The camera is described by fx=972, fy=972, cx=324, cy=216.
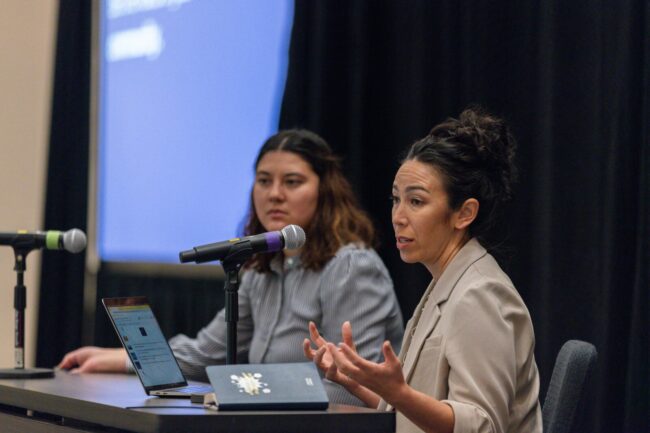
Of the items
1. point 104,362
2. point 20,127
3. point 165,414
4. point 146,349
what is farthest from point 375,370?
point 20,127

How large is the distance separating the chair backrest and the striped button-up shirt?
2.87 feet

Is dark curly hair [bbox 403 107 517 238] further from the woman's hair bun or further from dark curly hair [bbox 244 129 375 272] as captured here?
dark curly hair [bbox 244 129 375 272]

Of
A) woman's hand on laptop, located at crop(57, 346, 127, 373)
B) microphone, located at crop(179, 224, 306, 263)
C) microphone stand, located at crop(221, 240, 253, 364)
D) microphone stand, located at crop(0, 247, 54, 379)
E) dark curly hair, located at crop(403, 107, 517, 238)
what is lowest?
woman's hand on laptop, located at crop(57, 346, 127, 373)

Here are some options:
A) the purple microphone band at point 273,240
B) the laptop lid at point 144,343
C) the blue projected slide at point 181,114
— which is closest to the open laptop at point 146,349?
the laptop lid at point 144,343

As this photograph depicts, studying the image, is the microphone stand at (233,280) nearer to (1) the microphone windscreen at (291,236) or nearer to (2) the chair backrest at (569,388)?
(1) the microphone windscreen at (291,236)

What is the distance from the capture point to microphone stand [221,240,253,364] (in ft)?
6.50

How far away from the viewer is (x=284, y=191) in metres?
3.01

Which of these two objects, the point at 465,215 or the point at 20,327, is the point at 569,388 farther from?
the point at 20,327

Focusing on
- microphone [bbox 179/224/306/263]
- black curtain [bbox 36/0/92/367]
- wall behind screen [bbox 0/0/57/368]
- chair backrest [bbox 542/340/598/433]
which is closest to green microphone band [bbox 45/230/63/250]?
microphone [bbox 179/224/306/263]

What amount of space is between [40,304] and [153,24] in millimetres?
1540

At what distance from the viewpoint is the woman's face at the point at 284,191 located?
300cm

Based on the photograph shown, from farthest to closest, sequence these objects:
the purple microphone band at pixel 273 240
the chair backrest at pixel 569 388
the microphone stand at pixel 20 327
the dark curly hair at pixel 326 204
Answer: the dark curly hair at pixel 326 204
the microphone stand at pixel 20 327
the purple microphone band at pixel 273 240
the chair backrest at pixel 569 388

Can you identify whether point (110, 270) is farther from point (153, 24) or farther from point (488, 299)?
point (488, 299)

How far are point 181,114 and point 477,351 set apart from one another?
284 centimetres
